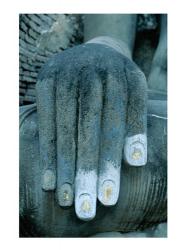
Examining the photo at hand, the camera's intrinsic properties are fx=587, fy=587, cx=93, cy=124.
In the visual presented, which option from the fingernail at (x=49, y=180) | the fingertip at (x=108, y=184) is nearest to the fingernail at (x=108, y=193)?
the fingertip at (x=108, y=184)

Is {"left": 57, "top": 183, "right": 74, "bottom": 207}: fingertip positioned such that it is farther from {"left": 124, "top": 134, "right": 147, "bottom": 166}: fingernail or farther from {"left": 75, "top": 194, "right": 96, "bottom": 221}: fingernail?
{"left": 124, "top": 134, "right": 147, "bottom": 166}: fingernail

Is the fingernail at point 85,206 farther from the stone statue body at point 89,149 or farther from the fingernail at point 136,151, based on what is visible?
the fingernail at point 136,151

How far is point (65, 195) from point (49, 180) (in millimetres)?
48

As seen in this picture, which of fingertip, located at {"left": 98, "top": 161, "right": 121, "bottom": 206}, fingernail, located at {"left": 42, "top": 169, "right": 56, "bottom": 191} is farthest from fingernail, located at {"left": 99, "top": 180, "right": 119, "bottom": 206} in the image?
fingernail, located at {"left": 42, "top": 169, "right": 56, "bottom": 191}

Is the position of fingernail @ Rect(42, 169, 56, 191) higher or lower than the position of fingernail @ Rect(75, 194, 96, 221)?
higher

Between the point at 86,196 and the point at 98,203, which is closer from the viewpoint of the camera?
the point at 86,196

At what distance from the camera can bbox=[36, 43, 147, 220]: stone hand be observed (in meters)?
1.21

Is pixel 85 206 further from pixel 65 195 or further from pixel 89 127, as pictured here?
pixel 89 127

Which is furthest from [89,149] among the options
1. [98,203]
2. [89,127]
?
[98,203]

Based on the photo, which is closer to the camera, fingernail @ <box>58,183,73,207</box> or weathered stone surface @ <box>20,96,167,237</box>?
fingernail @ <box>58,183,73,207</box>

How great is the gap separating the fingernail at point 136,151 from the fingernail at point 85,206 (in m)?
0.12

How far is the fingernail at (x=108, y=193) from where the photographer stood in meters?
1.21

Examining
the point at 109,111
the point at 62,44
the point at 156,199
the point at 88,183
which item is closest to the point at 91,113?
the point at 109,111

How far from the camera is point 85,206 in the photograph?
3.94 feet
